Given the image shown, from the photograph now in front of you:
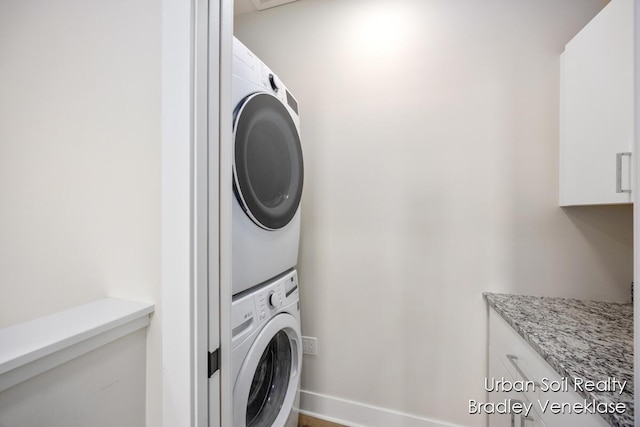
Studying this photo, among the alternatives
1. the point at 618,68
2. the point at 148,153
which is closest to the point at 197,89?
the point at 148,153

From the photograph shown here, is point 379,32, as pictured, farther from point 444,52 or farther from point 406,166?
point 406,166

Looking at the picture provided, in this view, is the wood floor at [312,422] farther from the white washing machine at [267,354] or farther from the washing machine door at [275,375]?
the washing machine door at [275,375]

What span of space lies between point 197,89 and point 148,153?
200mm

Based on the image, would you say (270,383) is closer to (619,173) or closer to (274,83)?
(274,83)

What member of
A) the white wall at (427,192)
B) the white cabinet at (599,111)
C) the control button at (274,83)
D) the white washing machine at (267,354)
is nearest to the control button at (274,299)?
the white washing machine at (267,354)

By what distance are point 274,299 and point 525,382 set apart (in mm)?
999

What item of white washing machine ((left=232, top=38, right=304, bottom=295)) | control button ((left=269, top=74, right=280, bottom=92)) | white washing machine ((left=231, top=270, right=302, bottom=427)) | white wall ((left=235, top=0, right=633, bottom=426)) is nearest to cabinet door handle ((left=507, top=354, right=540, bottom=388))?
white wall ((left=235, top=0, right=633, bottom=426))

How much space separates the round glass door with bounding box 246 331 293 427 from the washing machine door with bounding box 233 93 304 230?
0.61 m

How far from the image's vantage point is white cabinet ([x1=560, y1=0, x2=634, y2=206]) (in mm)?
932

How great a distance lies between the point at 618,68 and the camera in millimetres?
951

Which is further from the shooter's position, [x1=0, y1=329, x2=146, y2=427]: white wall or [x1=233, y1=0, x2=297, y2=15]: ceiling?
[x1=233, y1=0, x2=297, y2=15]: ceiling

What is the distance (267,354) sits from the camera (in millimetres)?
1180

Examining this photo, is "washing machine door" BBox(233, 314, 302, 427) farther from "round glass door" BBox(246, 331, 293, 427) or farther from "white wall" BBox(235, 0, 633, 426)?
"white wall" BBox(235, 0, 633, 426)

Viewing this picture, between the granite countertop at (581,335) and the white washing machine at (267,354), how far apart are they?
935 millimetres
